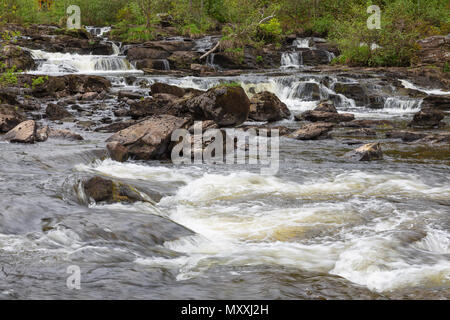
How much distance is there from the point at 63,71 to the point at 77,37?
29.0 ft

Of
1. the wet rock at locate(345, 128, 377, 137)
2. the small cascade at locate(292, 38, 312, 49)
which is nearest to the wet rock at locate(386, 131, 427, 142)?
the wet rock at locate(345, 128, 377, 137)

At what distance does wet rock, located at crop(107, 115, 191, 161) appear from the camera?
11.9m

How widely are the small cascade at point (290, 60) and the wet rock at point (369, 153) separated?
2304cm

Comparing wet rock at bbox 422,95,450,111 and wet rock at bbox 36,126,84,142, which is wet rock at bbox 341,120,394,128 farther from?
wet rock at bbox 36,126,84,142

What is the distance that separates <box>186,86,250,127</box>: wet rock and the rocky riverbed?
5 centimetres

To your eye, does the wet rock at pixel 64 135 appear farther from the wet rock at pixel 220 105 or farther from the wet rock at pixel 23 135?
the wet rock at pixel 220 105

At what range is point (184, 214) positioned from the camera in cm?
776

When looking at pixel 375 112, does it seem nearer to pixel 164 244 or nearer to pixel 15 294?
pixel 164 244

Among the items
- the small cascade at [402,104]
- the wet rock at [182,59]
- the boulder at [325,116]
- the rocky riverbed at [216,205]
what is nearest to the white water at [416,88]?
the small cascade at [402,104]

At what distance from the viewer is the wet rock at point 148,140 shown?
1193 cm

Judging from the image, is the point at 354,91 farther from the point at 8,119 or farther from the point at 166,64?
the point at 8,119

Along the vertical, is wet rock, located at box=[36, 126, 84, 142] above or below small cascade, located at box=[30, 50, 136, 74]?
below

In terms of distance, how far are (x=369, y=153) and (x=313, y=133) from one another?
10.1 ft
